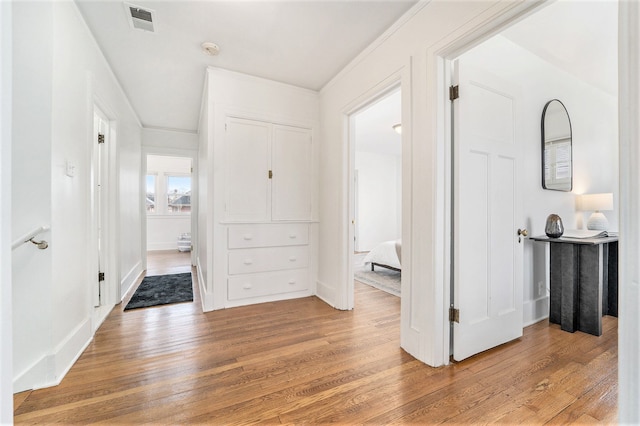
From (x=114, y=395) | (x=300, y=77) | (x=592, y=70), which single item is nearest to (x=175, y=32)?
(x=300, y=77)

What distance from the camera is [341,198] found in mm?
2846

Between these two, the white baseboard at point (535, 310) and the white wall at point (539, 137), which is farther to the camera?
the white baseboard at point (535, 310)

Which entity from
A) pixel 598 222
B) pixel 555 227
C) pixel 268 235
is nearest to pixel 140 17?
pixel 268 235

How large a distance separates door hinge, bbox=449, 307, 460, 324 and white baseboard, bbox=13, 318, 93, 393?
8.01 feet

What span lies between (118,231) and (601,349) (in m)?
4.52

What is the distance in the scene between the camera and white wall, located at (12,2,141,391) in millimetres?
1514

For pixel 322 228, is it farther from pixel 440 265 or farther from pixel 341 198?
pixel 440 265

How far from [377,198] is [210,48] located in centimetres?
564

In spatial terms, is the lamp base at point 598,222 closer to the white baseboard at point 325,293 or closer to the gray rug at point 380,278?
the gray rug at point 380,278

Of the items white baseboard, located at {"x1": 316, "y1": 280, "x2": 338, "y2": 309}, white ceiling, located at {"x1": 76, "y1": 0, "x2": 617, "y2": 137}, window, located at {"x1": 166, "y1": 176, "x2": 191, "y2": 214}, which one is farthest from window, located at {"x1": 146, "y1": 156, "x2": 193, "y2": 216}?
white baseboard, located at {"x1": 316, "y1": 280, "x2": 338, "y2": 309}

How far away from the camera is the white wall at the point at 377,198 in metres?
7.11

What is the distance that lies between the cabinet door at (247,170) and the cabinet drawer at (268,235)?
12 centimetres

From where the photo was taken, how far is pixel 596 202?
2.82 m

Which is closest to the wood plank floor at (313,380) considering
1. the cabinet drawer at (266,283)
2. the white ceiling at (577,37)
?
the cabinet drawer at (266,283)
